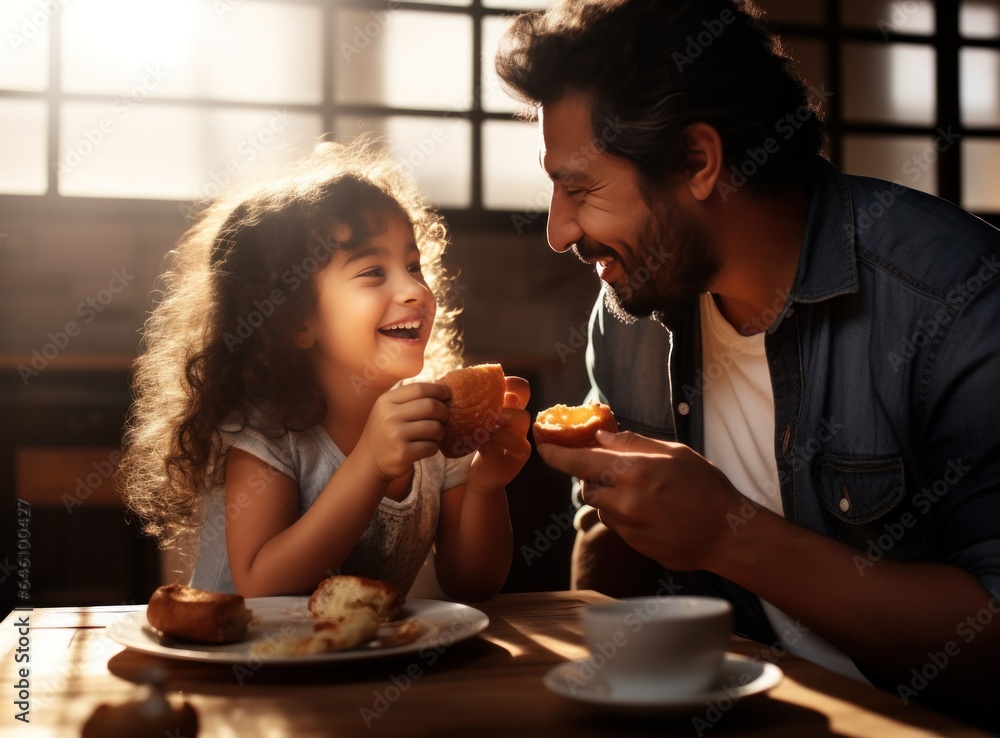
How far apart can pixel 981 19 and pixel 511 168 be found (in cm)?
292

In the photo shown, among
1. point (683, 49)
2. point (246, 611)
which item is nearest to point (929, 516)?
point (683, 49)

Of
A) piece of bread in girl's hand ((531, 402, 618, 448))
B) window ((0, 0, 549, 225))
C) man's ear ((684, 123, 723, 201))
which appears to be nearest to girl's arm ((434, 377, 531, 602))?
piece of bread in girl's hand ((531, 402, 618, 448))

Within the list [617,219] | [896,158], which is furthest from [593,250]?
[896,158]

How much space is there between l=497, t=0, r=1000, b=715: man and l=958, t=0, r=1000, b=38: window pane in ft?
14.5

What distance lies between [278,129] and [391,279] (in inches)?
125

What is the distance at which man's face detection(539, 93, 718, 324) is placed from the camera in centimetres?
166

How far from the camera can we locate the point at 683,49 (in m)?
1.65

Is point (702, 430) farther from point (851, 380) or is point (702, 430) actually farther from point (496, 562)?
point (496, 562)

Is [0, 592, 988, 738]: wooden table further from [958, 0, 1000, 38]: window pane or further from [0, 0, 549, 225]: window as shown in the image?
[958, 0, 1000, 38]: window pane

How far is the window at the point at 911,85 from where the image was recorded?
206 inches

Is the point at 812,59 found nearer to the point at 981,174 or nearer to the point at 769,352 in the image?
the point at 981,174

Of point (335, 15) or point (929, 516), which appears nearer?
point (929, 516)

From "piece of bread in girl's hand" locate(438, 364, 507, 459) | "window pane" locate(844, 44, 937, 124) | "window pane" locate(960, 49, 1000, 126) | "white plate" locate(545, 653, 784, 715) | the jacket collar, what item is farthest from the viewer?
"window pane" locate(960, 49, 1000, 126)

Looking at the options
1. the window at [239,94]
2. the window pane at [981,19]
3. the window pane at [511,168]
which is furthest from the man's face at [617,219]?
the window pane at [981,19]
